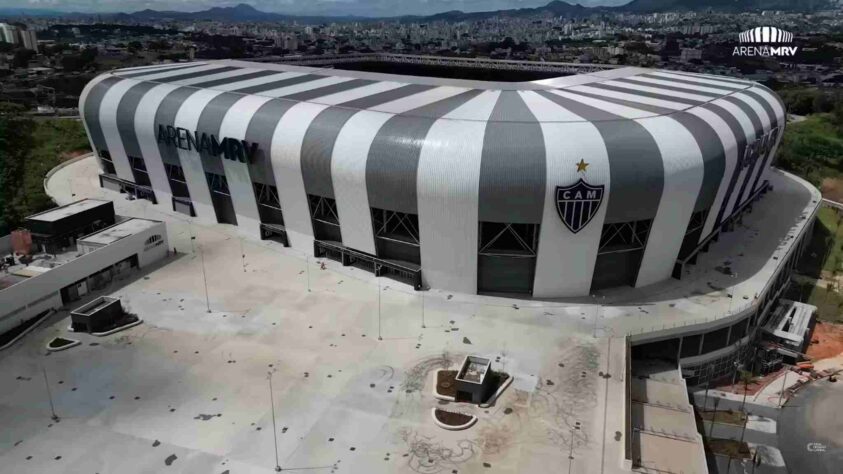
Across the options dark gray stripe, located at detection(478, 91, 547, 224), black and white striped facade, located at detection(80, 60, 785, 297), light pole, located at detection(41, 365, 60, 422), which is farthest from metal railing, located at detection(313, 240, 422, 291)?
light pole, located at detection(41, 365, 60, 422)

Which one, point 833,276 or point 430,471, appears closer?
point 430,471

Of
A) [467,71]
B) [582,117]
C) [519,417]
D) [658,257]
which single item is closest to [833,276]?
[658,257]

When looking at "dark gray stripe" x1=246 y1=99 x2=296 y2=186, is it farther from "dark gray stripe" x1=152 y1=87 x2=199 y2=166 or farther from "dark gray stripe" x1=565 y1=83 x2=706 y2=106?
"dark gray stripe" x1=565 y1=83 x2=706 y2=106

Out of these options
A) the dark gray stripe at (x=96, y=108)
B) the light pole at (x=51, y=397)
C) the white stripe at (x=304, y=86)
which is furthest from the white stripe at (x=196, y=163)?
the light pole at (x=51, y=397)

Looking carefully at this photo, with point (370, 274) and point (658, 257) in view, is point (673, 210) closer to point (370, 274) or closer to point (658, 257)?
point (658, 257)

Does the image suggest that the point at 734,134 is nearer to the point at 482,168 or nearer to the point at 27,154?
the point at 482,168

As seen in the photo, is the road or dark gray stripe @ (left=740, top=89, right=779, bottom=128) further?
dark gray stripe @ (left=740, top=89, right=779, bottom=128)

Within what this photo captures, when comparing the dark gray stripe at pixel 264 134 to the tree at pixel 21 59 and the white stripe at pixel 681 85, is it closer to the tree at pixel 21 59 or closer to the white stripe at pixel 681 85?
the white stripe at pixel 681 85
